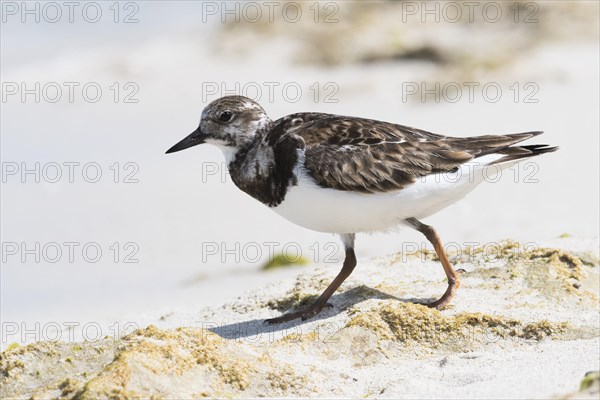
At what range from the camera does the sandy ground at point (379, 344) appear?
394 cm

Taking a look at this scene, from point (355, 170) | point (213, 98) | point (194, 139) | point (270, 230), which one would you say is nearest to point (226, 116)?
point (194, 139)

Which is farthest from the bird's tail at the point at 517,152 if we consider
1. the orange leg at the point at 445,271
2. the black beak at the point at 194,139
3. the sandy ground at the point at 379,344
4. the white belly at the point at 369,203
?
the black beak at the point at 194,139

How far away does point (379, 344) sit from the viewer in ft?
15.5

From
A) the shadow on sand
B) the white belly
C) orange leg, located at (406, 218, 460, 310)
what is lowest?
the shadow on sand

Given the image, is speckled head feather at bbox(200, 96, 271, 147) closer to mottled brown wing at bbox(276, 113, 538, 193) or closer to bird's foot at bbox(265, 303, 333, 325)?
mottled brown wing at bbox(276, 113, 538, 193)

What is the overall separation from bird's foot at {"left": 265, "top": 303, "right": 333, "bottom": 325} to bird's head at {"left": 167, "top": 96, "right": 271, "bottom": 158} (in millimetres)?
1087

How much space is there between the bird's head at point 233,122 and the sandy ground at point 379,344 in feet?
3.27

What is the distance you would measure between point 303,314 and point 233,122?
1.30 meters

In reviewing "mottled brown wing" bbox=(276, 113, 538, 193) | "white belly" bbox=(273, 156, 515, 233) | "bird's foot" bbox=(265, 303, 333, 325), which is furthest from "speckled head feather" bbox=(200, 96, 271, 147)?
"bird's foot" bbox=(265, 303, 333, 325)

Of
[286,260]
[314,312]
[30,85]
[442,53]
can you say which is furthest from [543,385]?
[30,85]

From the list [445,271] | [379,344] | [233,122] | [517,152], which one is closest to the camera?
[379,344]

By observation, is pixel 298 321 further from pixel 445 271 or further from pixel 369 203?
pixel 445 271

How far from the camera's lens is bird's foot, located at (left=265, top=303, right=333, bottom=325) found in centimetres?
544

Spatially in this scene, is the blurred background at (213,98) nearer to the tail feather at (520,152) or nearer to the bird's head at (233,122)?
the bird's head at (233,122)
